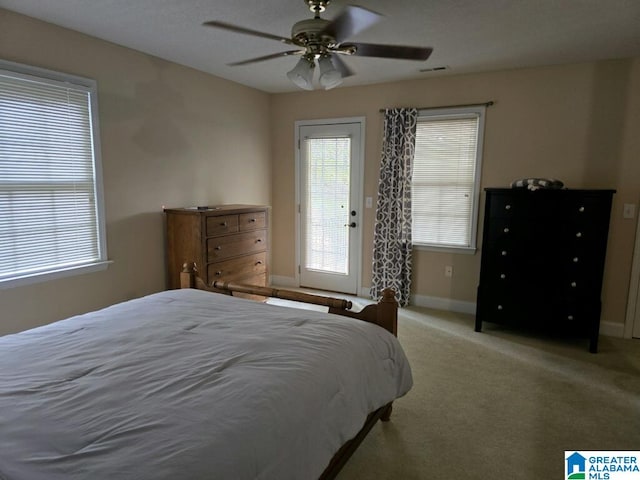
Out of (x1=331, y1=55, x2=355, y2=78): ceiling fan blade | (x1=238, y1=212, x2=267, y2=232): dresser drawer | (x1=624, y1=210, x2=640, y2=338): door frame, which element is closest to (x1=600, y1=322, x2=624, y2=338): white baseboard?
(x1=624, y1=210, x2=640, y2=338): door frame

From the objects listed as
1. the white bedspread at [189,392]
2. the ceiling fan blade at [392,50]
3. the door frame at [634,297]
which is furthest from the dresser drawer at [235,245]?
the door frame at [634,297]

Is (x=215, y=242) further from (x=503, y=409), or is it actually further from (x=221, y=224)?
(x=503, y=409)

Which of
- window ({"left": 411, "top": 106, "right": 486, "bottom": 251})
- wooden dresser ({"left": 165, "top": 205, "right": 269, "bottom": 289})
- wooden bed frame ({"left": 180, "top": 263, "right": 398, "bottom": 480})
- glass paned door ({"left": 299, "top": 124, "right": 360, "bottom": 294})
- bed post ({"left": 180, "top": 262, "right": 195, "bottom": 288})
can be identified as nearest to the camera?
wooden bed frame ({"left": 180, "top": 263, "right": 398, "bottom": 480})

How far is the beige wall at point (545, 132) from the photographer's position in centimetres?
356

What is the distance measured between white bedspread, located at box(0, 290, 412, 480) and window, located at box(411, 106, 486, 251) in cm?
253

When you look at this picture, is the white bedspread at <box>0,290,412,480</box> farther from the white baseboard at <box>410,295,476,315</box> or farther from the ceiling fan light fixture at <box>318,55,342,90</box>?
the white baseboard at <box>410,295,476,315</box>

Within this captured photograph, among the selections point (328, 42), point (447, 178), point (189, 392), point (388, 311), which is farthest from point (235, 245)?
point (189, 392)

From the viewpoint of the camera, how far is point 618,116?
11.6 feet

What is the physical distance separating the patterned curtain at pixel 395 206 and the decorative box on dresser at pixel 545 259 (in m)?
0.97

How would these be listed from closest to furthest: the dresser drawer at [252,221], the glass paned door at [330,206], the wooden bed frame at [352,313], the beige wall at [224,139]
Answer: the wooden bed frame at [352,313] < the beige wall at [224,139] < the dresser drawer at [252,221] < the glass paned door at [330,206]

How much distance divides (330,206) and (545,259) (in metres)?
2.46

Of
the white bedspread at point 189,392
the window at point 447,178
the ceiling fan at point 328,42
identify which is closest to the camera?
the white bedspread at point 189,392

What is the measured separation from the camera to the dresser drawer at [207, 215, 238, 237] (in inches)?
141

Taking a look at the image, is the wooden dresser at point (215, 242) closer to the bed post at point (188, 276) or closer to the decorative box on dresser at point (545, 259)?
the bed post at point (188, 276)
